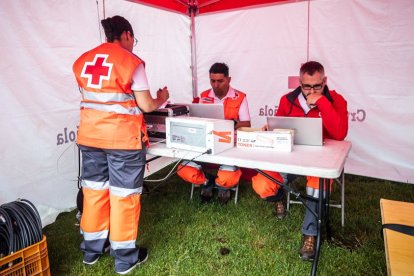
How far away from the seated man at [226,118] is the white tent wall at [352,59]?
1192 millimetres

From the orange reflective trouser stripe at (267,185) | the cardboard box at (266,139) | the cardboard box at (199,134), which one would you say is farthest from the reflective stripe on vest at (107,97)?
the orange reflective trouser stripe at (267,185)

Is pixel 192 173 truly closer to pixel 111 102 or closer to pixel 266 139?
pixel 266 139

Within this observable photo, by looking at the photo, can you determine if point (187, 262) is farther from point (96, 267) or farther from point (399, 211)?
point (399, 211)

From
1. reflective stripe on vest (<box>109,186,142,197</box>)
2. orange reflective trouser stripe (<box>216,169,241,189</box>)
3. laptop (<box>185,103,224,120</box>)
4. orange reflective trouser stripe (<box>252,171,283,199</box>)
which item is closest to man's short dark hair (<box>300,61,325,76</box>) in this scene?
laptop (<box>185,103,224,120</box>)

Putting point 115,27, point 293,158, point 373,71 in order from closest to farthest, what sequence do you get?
point 293,158
point 115,27
point 373,71

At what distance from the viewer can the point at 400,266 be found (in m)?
1.12

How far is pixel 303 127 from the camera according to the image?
8.21 feet

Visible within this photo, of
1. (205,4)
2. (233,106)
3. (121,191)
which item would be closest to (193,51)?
(205,4)

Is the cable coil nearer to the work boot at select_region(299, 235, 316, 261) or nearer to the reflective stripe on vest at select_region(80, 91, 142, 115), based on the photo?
the reflective stripe on vest at select_region(80, 91, 142, 115)

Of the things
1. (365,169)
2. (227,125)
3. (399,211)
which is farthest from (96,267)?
(365,169)

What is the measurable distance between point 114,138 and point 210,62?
3263 mm

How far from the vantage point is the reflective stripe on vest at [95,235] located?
100 inches

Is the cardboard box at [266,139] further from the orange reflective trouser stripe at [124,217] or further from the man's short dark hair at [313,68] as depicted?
the orange reflective trouser stripe at [124,217]

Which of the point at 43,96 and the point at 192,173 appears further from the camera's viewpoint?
the point at 192,173
